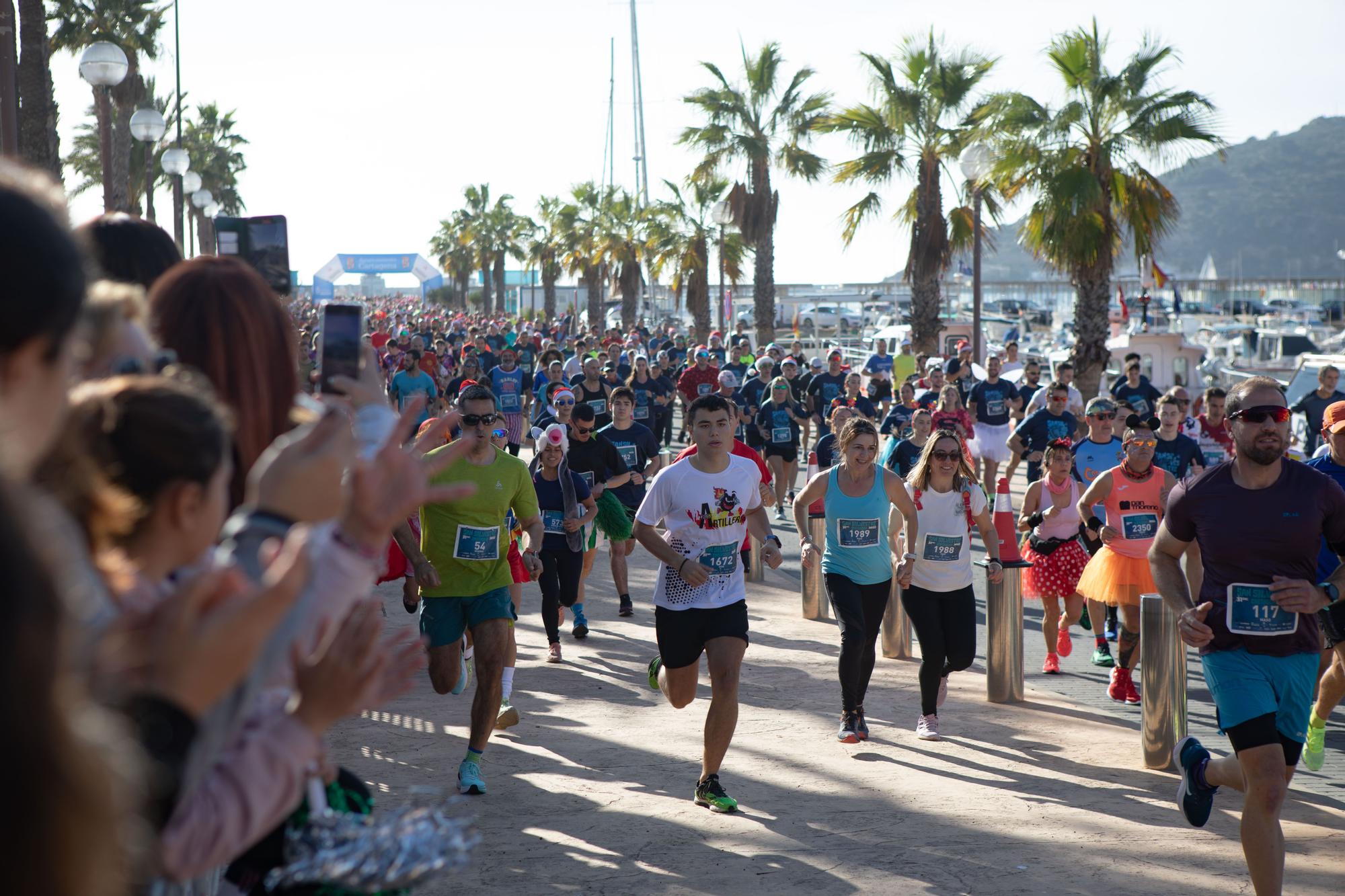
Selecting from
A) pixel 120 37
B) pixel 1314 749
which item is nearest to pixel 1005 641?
pixel 1314 749

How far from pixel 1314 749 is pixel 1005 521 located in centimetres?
309

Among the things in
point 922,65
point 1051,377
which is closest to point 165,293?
point 922,65

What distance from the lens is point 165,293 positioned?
8.53ft

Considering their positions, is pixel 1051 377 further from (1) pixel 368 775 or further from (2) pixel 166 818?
(2) pixel 166 818

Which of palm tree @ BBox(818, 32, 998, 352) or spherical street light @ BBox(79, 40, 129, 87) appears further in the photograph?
palm tree @ BBox(818, 32, 998, 352)

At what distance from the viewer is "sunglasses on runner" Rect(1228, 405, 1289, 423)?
5.40 meters

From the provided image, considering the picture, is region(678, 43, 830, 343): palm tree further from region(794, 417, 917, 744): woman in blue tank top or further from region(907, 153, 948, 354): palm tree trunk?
region(794, 417, 917, 744): woman in blue tank top

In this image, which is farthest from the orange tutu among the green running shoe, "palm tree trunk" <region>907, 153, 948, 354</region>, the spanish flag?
"palm tree trunk" <region>907, 153, 948, 354</region>

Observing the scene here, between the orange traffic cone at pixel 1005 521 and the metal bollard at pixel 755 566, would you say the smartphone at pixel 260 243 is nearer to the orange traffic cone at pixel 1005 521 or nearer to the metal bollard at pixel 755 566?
the orange traffic cone at pixel 1005 521

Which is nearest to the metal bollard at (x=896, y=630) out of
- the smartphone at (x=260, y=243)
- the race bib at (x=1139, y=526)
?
the race bib at (x=1139, y=526)

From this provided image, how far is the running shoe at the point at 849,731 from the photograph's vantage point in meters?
7.83

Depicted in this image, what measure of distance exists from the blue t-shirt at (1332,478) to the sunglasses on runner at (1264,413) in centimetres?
133

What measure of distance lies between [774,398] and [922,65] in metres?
13.2

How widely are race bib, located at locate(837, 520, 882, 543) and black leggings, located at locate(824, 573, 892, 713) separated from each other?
20 centimetres
